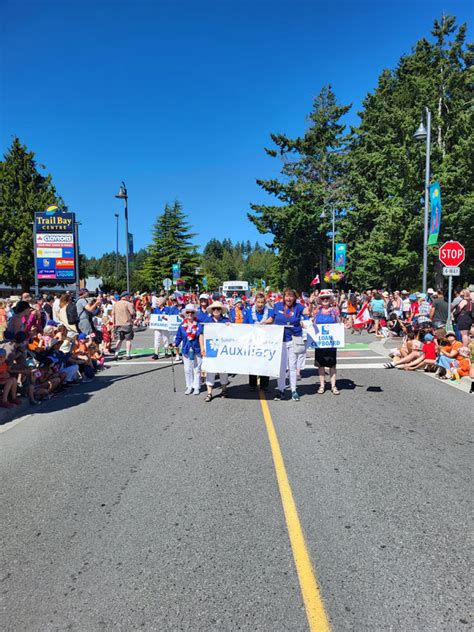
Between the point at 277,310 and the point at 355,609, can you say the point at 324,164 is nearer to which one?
the point at 277,310

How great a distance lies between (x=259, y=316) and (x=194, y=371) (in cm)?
165

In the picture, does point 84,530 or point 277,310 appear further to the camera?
point 277,310

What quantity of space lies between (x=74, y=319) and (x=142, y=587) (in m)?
11.6

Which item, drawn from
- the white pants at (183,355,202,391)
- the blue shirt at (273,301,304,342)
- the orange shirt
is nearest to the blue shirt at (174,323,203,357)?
the white pants at (183,355,202,391)

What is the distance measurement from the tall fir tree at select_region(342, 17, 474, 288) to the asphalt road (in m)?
28.3

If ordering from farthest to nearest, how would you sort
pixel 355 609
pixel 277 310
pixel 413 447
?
1. pixel 277 310
2. pixel 413 447
3. pixel 355 609

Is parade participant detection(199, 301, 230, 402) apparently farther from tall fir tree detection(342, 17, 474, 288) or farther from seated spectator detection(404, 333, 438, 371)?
tall fir tree detection(342, 17, 474, 288)

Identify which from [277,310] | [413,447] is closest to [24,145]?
[277,310]

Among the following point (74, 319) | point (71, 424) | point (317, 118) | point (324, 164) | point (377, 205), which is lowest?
point (71, 424)

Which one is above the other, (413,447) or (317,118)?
(317,118)

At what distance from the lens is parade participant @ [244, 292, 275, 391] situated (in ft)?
30.2

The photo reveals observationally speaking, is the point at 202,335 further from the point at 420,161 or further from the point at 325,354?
the point at 420,161

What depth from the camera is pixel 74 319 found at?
13953mm

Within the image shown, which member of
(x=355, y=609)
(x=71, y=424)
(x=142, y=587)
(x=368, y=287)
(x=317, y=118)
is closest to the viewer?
(x=355, y=609)
